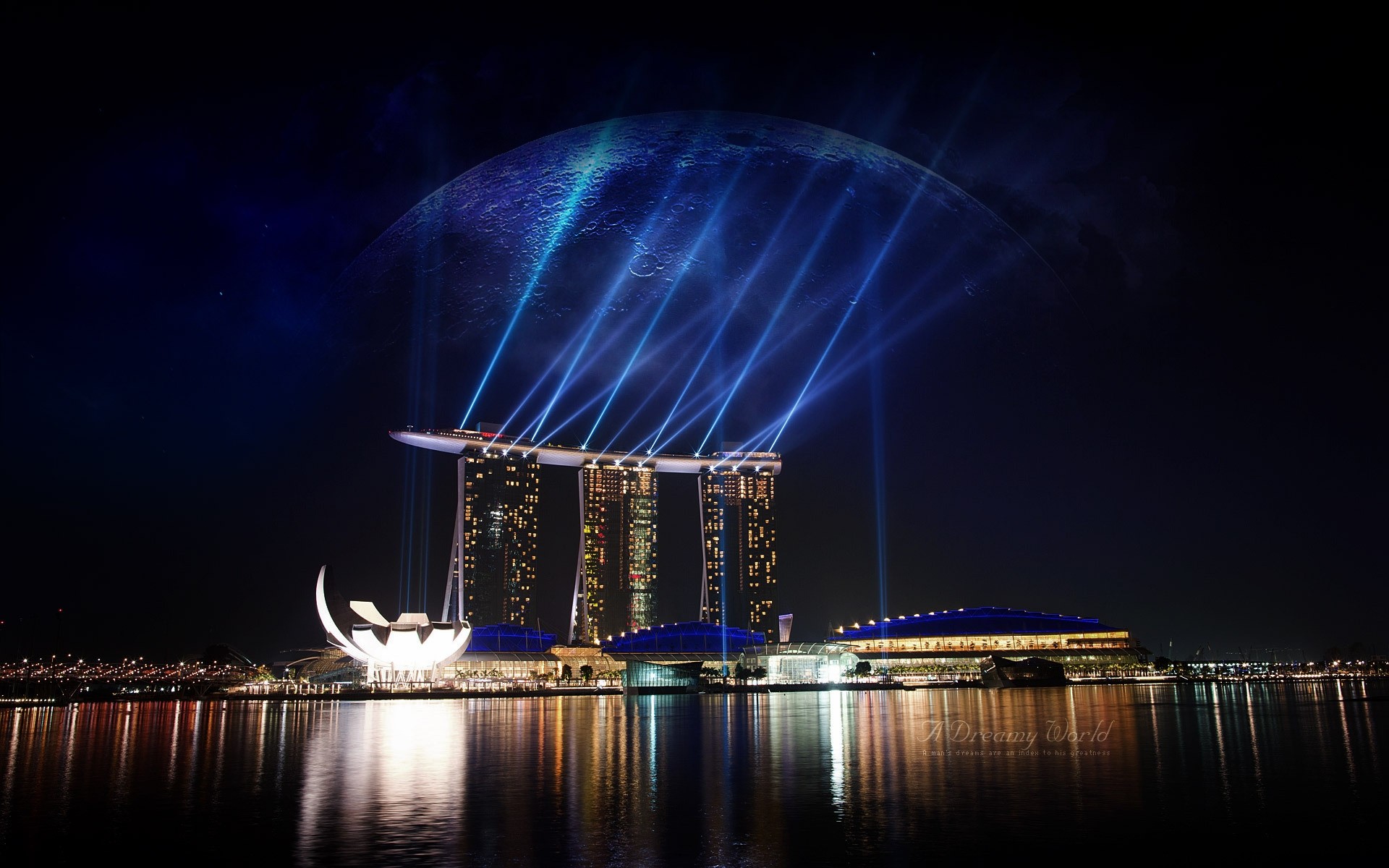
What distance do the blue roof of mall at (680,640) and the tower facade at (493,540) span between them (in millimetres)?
11905

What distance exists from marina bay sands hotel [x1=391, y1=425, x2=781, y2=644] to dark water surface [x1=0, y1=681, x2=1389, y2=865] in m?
74.4

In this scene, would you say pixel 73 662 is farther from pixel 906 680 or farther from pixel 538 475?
A: pixel 906 680

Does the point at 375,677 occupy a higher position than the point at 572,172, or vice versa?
the point at 572,172

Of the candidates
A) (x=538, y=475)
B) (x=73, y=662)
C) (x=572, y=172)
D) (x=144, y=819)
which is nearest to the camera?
(x=144, y=819)

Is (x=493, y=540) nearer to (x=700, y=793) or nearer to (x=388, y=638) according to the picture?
(x=388, y=638)

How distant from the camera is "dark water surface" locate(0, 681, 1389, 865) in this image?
9.26 m


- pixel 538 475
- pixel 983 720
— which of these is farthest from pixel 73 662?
pixel 983 720

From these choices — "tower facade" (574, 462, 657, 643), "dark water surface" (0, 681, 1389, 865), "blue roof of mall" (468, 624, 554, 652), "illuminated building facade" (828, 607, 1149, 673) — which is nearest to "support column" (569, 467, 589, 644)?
"tower facade" (574, 462, 657, 643)

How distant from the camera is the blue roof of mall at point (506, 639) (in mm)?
87938

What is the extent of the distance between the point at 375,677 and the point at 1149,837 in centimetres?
6595

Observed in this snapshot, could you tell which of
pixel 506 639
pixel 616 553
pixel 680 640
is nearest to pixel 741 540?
pixel 616 553

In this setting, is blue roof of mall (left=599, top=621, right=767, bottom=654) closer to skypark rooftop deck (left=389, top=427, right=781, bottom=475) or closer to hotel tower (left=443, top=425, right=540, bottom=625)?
hotel tower (left=443, top=425, right=540, bottom=625)

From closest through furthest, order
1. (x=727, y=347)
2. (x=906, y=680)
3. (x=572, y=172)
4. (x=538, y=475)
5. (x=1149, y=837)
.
→ (x=1149, y=837)
(x=572, y=172)
(x=727, y=347)
(x=906, y=680)
(x=538, y=475)

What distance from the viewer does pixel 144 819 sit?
443 inches
